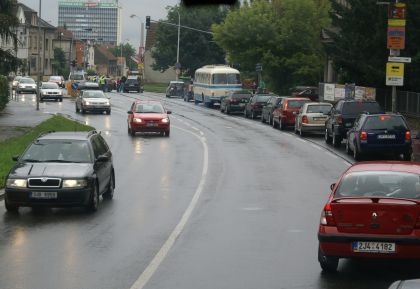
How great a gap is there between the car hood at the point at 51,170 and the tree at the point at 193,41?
101 meters

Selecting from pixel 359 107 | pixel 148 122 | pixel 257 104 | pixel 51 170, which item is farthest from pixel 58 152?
pixel 257 104

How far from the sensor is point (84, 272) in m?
12.1

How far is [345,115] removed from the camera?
36.1m

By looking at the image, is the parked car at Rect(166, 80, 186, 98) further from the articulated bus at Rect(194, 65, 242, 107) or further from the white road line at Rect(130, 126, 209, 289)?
the white road line at Rect(130, 126, 209, 289)

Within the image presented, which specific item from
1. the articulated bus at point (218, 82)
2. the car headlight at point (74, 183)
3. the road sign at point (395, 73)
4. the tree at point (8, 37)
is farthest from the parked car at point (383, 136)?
the articulated bus at point (218, 82)

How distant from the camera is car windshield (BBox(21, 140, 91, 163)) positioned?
18.6 metres

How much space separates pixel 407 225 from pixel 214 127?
36.8 metres

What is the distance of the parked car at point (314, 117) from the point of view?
41.9 m

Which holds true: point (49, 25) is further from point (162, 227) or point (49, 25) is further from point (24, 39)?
point (162, 227)

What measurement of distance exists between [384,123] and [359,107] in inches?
231

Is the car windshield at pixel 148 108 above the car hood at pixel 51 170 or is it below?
above

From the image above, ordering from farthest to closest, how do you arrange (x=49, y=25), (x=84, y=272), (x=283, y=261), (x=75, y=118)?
(x=49, y=25) → (x=75, y=118) → (x=283, y=261) → (x=84, y=272)

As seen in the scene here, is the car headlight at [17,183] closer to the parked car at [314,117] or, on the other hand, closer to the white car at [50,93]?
the parked car at [314,117]

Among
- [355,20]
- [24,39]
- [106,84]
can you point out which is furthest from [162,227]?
[24,39]
